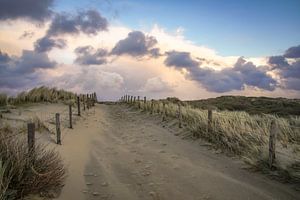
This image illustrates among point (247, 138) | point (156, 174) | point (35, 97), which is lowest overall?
point (156, 174)

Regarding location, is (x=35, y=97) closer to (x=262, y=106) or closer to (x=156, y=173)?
(x=156, y=173)

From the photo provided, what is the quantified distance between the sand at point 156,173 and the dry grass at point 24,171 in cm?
70

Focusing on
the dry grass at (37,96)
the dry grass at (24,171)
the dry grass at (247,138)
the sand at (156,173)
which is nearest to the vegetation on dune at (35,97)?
the dry grass at (37,96)

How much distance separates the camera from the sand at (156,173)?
8.62m

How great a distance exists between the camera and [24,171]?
7.00 metres

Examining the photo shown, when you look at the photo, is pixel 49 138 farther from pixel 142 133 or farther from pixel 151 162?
pixel 142 133

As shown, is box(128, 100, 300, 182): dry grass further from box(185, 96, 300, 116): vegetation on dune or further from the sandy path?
box(185, 96, 300, 116): vegetation on dune

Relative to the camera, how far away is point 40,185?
7.41m

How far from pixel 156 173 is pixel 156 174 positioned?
0.13 m

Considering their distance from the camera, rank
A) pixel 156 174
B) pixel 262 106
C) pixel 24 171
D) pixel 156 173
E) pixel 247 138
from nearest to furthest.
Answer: pixel 24 171 < pixel 156 174 < pixel 156 173 < pixel 247 138 < pixel 262 106

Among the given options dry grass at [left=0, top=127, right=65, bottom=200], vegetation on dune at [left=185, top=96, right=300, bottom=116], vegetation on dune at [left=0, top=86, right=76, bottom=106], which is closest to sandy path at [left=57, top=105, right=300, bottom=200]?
dry grass at [left=0, top=127, right=65, bottom=200]

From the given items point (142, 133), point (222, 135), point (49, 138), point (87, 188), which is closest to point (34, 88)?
point (142, 133)

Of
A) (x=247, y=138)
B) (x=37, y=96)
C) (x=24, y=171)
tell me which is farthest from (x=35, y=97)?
(x=24, y=171)

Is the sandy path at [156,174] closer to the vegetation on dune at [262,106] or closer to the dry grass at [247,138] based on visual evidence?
the dry grass at [247,138]
